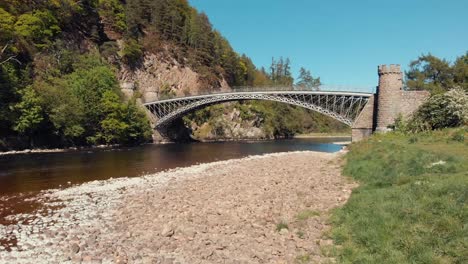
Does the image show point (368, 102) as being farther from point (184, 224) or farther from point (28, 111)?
point (28, 111)

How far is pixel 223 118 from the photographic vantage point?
82312 millimetres

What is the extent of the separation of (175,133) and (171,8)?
46.0m

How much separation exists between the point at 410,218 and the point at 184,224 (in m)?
6.74

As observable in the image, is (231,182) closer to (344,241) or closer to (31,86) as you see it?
(344,241)

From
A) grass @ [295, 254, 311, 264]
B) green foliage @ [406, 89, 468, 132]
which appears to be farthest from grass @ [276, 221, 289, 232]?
green foliage @ [406, 89, 468, 132]

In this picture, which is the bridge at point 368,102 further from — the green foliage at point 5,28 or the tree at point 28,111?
the green foliage at point 5,28

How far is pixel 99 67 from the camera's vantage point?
5356cm

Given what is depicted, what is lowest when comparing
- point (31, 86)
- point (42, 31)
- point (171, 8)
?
point (31, 86)

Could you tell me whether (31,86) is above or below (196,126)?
above

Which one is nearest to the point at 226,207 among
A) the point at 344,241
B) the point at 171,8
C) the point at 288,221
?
the point at 288,221

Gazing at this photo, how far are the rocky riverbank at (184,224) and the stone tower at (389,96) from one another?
83.8 feet

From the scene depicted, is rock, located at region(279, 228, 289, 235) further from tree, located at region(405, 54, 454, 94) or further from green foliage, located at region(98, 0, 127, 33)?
green foliage, located at region(98, 0, 127, 33)

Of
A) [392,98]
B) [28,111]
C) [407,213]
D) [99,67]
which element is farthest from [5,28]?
[392,98]

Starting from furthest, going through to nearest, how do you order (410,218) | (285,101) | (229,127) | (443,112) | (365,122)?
(229,127)
(285,101)
(365,122)
(443,112)
(410,218)
